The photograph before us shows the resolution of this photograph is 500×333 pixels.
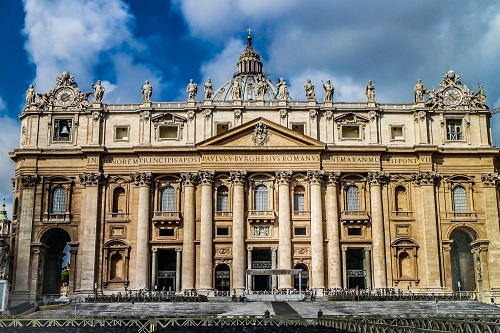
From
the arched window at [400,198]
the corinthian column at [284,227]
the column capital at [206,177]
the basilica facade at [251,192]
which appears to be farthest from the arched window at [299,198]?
the arched window at [400,198]

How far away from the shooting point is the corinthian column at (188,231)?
74.9 metres

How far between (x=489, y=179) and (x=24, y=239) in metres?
51.0

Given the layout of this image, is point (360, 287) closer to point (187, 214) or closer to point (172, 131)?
point (187, 214)

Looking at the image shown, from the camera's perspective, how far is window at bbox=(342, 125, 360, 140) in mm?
80250

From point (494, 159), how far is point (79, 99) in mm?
47443

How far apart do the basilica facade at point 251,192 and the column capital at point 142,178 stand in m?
0.17

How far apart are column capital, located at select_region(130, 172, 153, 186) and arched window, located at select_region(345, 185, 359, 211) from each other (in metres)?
21.7

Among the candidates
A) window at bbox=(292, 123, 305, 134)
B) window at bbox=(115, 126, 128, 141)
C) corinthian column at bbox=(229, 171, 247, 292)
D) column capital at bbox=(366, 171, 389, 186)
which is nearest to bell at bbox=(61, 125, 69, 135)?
window at bbox=(115, 126, 128, 141)

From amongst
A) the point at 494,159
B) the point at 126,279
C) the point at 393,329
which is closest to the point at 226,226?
the point at 126,279

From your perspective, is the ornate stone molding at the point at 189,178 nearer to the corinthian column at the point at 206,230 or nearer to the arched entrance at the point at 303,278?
the corinthian column at the point at 206,230

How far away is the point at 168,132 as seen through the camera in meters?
80.2

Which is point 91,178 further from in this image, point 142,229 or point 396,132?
point 396,132

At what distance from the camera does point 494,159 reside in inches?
3162

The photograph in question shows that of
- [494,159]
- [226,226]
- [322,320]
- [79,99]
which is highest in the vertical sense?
[79,99]
